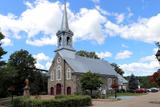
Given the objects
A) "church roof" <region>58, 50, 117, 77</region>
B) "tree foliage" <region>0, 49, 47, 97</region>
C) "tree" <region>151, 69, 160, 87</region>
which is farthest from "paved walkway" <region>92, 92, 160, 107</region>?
"tree foliage" <region>0, 49, 47, 97</region>

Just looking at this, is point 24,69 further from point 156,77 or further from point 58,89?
point 156,77

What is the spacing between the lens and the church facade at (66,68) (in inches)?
2501

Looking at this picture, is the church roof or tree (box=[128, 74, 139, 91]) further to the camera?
tree (box=[128, 74, 139, 91])

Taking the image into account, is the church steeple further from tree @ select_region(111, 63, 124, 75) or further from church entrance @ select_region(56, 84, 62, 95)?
tree @ select_region(111, 63, 124, 75)

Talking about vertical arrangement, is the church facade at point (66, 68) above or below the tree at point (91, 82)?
above

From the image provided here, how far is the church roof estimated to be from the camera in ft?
213

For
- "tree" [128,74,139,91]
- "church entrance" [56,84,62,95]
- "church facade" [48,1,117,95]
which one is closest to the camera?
"church facade" [48,1,117,95]

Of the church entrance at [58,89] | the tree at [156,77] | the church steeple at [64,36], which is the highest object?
the church steeple at [64,36]

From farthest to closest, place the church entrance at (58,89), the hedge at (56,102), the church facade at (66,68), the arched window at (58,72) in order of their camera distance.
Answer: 1. the church entrance at (58,89)
2. the arched window at (58,72)
3. the church facade at (66,68)
4. the hedge at (56,102)

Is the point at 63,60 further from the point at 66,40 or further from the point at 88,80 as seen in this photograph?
the point at 88,80

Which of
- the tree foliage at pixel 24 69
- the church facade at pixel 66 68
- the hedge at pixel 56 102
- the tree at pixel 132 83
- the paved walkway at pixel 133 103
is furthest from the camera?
the tree at pixel 132 83

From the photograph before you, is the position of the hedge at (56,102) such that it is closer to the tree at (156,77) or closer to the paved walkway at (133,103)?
the paved walkway at (133,103)

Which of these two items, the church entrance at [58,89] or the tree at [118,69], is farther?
the tree at [118,69]

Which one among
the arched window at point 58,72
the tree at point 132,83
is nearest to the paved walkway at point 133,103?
the arched window at point 58,72
